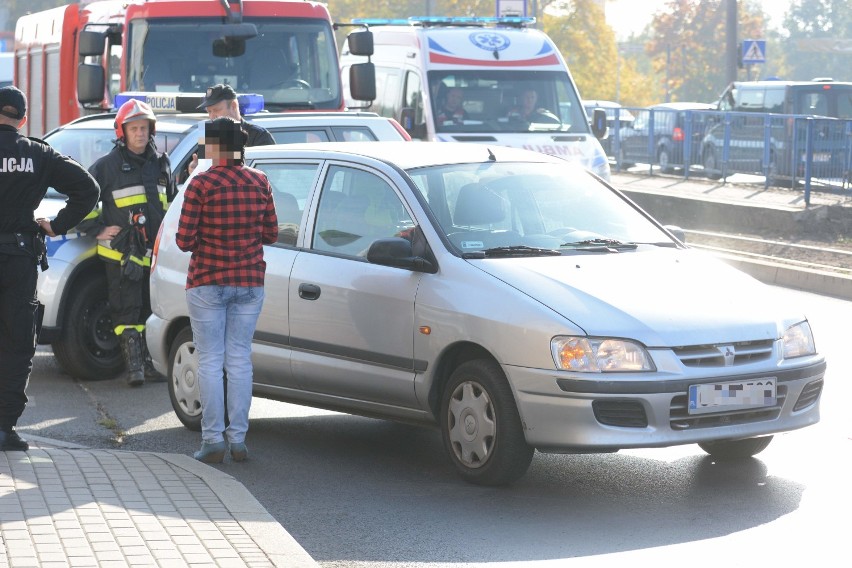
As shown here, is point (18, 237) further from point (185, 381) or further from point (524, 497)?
point (524, 497)

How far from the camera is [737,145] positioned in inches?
967

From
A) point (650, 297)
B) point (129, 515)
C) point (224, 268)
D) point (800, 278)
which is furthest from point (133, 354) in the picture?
point (800, 278)

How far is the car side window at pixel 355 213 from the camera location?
7691mm

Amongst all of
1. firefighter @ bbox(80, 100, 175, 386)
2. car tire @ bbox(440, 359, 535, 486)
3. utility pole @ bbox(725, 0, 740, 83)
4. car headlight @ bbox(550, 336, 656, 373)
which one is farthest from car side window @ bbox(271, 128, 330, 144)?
utility pole @ bbox(725, 0, 740, 83)

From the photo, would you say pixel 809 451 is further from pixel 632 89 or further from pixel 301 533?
pixel 632 89

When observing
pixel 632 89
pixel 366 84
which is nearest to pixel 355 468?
pixel 366 84

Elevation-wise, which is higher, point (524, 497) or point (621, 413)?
point (621, 413)

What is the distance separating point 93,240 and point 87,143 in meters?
1.27

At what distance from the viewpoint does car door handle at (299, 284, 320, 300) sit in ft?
25.7

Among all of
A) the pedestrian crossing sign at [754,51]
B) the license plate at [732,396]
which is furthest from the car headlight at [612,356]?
the pedestrian crossing sign at [754,51]

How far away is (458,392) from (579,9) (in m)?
50.7

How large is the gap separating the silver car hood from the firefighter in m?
3.72

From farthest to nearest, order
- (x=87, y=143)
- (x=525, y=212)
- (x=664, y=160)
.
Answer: (x=664, y=160)
(x=87, y=143)
(x=525, y=212)

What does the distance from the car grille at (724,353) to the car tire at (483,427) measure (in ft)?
2.62
